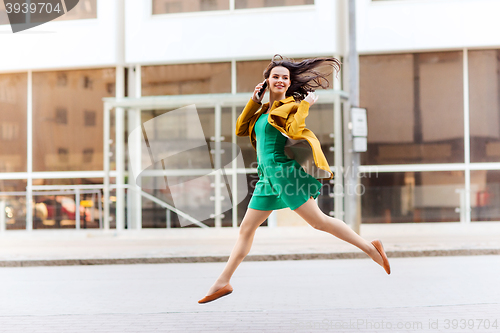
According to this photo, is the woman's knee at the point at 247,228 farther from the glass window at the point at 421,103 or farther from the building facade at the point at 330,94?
the glass window at the point at 421,103

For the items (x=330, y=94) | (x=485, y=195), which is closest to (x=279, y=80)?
(x=330, y=94)

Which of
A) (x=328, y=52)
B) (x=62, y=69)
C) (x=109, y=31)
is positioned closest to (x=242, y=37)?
(x=328, y=52)

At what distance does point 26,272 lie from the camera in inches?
344

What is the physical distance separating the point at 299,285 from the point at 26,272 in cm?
439

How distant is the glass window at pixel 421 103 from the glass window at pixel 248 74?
51.7 inches

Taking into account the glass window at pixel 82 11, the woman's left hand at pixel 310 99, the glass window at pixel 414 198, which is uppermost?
the glass window at pixel 82 11

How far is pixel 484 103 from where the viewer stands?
43.9 ft

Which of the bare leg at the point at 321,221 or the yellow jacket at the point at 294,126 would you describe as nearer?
the yellow jacket at the point at 294,126

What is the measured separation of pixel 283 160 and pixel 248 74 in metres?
9.83

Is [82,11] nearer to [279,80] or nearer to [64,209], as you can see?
[64,209]

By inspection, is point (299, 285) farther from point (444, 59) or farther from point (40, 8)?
point (40, 8)

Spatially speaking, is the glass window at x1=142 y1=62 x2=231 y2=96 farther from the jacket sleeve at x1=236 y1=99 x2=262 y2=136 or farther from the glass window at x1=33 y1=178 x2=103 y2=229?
the jacket sleeve at x1=236 y1=99 x2=262 y2=136

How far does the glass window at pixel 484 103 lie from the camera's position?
43.8 ft

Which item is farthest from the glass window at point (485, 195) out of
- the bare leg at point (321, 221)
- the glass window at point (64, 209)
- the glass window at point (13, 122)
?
the glass window at point (13, 122)
